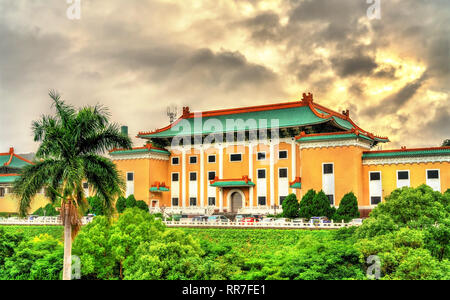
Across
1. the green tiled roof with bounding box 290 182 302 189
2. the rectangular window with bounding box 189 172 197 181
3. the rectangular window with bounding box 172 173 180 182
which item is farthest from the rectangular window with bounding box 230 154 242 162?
the green tiled roof with bounding box 290 182 302 189

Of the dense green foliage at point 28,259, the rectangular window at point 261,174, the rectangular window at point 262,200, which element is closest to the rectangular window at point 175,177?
the rectangular window at point 261,174

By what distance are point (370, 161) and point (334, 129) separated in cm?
358

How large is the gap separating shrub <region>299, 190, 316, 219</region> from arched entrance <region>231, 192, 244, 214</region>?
7.20m

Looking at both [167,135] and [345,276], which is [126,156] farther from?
[345,276]

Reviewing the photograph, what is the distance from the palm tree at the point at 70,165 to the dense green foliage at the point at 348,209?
15.3 m

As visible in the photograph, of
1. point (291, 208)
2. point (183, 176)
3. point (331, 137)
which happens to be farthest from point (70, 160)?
point (183, 176)

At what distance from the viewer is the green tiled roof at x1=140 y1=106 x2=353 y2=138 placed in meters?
30.8

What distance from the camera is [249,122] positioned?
32844mm

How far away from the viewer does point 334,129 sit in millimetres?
30484

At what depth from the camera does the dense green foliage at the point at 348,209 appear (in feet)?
82.5

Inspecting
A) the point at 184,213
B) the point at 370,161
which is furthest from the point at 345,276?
the point at 184,213

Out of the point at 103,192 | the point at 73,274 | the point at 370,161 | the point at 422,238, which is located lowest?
the point at 73,274

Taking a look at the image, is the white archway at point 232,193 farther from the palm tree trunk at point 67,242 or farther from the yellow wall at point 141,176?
the palm tree trunk at point 67,242

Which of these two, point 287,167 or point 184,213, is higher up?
point 287,167
